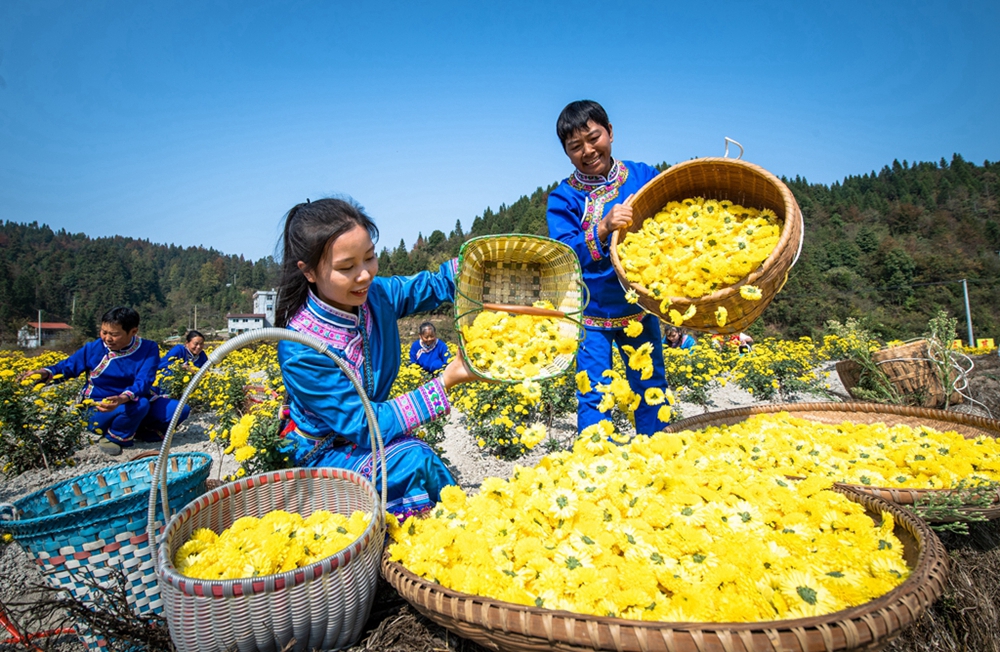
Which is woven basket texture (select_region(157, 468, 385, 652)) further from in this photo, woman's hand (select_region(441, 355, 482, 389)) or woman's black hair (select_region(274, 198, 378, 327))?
woman's black hair (select_region(274, 198, 378, 327))

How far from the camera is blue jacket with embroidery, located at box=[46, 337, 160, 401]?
498 centimetres

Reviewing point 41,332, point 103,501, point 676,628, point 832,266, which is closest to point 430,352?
point 103,501

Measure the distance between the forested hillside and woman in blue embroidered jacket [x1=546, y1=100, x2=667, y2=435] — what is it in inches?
886

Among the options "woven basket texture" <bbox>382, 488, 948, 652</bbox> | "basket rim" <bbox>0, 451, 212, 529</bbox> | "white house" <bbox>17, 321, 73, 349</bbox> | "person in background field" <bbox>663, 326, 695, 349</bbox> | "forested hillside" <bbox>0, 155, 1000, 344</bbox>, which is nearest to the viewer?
"woven basket texture" <bbox>382, 488, 948, 652</bbox>

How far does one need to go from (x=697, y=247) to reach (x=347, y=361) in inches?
63.1

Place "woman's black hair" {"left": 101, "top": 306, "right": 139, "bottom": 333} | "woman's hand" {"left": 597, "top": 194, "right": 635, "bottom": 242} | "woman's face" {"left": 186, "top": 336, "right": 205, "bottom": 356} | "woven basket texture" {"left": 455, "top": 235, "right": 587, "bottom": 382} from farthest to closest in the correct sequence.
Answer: "woman's face" {"left": 186, "top": 336, "right": 205, "bottom": 356} → "woman's black hair" {"left": 101, "top": 306, "right": 139, "bottom": 333} → "woman's hand" {"left": 597, "top": 194, "right": 635, "bottom": 242} → "woven basket texture" {"left": 455, "top": 235, "right": 587, "bottom": 382}

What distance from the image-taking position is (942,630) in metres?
1.58

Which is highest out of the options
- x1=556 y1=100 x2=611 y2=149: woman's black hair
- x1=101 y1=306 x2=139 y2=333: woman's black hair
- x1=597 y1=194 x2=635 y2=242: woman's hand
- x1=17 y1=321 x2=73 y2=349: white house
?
x1=556 y1=100 x2=611 y2=149: woman's black hair

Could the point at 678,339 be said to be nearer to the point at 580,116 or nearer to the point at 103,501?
the point at 580,116

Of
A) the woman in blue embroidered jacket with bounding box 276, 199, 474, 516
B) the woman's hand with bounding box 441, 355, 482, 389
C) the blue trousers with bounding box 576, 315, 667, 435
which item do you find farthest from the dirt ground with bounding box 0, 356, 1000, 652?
the blue trousers with bounding box 576, 315, 667, 435

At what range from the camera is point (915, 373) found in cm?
457

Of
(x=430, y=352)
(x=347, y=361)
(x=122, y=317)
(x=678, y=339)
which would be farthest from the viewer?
(x=678, y=339)

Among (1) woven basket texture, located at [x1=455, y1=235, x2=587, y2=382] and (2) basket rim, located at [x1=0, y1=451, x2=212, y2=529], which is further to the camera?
(1) woven basket texture, located at [x1=455, y1=235, x2=587, y2=382]

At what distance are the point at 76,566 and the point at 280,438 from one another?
2.98 feet
